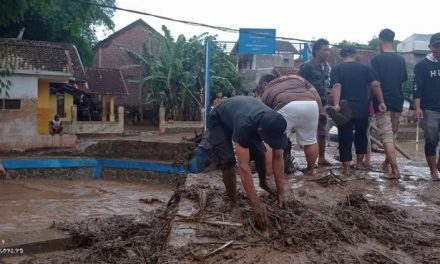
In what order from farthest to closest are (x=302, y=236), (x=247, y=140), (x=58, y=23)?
1. (x=58, y=23)
2. (x=247, y=140)
3. (x=302, y=236)

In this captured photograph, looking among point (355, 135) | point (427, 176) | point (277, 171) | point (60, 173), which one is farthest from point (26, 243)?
point (60, 173)

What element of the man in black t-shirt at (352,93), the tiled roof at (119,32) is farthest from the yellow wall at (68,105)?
the man in black t-shirt at (352,93)

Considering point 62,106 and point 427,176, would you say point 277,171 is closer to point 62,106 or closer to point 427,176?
point 427,176

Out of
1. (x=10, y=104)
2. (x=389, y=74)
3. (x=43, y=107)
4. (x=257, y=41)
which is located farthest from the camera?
(x=43, y=107)

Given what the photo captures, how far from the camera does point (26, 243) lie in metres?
6.36

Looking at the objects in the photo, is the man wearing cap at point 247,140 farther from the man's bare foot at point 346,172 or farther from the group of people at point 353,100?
the man's bare foot at point 346,172

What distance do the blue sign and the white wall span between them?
25.4 ft

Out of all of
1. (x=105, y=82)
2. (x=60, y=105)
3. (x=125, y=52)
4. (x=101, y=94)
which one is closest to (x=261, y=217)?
(x=101, y=94)

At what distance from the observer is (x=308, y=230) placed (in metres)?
Result: 3.89

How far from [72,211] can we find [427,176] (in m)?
7.16

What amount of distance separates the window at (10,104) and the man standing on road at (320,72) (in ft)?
41.5

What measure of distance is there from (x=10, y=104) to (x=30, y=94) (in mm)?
749

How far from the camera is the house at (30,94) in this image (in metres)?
16.4

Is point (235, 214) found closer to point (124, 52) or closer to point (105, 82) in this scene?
point (105, 82)
